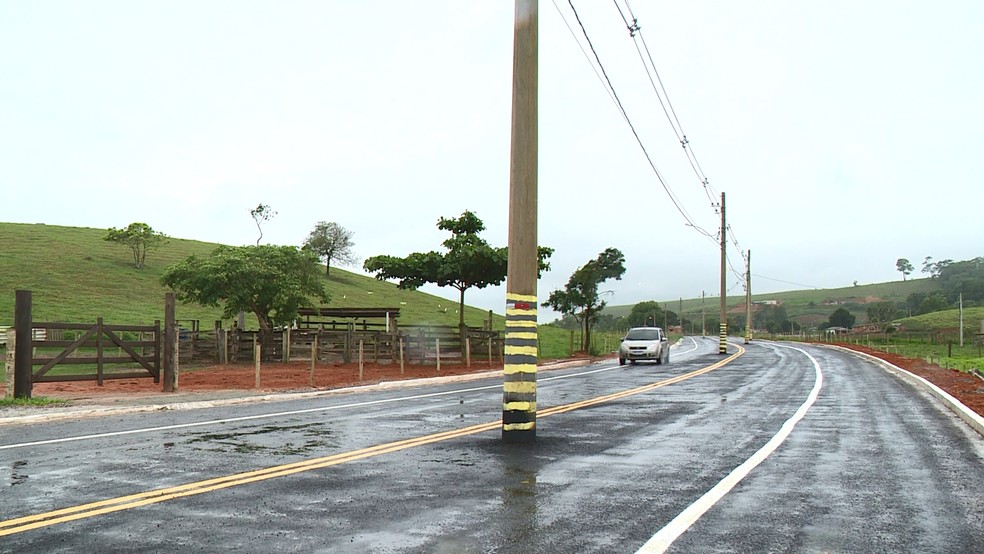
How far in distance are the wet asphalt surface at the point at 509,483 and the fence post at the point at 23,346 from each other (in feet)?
10.8

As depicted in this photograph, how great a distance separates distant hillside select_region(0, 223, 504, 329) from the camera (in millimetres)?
58188

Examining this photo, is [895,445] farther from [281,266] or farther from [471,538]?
[281,266]

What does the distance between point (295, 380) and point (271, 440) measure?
1582 cm

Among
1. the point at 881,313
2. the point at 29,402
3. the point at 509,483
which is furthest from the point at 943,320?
the point at 509,483

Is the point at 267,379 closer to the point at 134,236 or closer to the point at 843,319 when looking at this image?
the point at 134,236

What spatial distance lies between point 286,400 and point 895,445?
505 inches

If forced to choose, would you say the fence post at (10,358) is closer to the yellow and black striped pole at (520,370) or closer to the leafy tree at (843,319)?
the yellow and black striped pole at (520,370)

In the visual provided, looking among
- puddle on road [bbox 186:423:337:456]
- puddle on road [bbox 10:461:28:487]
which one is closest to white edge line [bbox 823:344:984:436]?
puddle on road [bbox 186:423:337:456]

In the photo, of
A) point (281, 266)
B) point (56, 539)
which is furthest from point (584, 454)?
point (281, 266)

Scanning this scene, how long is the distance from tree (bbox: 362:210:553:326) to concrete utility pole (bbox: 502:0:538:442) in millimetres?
23223

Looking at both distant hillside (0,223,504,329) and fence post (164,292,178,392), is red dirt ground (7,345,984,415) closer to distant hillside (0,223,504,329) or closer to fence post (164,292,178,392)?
fence post (164,292,178,392)

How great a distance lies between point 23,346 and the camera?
51.0ft

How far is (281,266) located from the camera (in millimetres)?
42531

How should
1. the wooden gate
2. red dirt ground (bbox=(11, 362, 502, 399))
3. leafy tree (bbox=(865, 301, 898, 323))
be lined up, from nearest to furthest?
the wooden gate, red dirt ground (bbox=(11, 362, 502, 399)), leafy tree (bbox=(865, 301, 898, 323))
